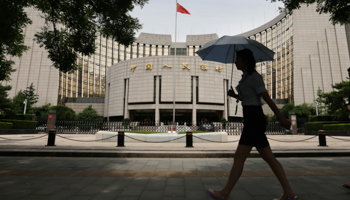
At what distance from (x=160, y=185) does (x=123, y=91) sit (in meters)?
48.1

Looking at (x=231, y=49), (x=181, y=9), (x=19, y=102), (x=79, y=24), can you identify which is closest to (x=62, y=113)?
(x=19, y=102)

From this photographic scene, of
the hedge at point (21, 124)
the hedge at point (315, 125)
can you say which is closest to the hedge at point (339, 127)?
the hedge at point (315, 125)

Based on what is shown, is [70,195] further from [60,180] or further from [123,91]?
[123,91]

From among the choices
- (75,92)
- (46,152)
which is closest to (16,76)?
(75,92)

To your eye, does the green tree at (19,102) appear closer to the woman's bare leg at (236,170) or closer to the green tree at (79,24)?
the green tree at (79,24)

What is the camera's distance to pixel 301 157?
756cm

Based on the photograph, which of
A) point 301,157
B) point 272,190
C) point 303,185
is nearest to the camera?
point 272,190

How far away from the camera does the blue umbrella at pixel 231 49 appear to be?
387cm

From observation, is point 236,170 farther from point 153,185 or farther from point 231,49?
point 231,49

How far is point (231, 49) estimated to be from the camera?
4.30 m

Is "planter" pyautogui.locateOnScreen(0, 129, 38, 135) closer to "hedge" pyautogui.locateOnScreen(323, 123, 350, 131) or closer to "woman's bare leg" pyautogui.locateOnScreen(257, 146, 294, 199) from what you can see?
"woman's bare leg" pyautogui.locateOnScreen(257, 146, 294, 199)

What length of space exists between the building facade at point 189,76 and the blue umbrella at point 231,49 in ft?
134

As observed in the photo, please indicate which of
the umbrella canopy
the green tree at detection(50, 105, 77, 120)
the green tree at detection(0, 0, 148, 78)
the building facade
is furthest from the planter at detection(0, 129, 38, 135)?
the umbrella canopy

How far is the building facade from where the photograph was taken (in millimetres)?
46406
